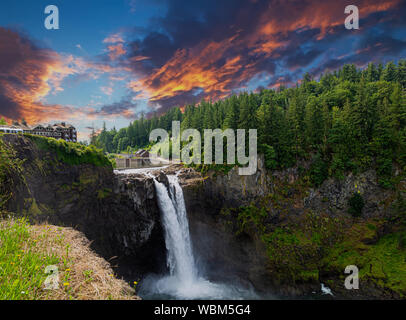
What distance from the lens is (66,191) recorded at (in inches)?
547

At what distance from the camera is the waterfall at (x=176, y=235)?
20.0 meters

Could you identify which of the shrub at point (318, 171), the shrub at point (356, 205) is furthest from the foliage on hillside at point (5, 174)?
the shrub at point (356, 205)

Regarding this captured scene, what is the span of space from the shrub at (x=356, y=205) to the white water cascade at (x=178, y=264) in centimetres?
1724

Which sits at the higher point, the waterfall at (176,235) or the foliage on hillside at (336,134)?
the foliage on hillside at (336,134)

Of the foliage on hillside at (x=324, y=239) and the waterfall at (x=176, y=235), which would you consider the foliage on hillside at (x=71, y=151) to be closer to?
the waterfall at (x=176, y=235)

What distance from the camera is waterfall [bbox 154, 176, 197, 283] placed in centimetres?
2003

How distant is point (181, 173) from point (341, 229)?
73.4ft

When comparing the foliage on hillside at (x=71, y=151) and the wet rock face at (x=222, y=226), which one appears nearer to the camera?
the foliage on hillside at (x=71, y=151)

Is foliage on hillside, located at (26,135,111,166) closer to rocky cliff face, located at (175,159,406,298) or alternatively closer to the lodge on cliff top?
rocky cliff face, located at (175,159,406,298)

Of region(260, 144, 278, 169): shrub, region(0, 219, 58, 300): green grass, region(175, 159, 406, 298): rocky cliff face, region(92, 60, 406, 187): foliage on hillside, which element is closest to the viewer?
region(0, 219, 58, 300): green grass

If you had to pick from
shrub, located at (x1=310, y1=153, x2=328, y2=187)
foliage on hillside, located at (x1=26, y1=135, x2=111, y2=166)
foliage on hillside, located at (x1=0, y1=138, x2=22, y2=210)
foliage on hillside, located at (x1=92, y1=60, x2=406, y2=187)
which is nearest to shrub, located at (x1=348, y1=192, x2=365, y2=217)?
foliage on hillside, located at (x1=92, y1=60, x2=406, y2=187)

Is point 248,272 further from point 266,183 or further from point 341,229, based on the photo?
point 341,229

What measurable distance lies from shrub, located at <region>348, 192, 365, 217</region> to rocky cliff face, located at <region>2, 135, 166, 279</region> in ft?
82.8
